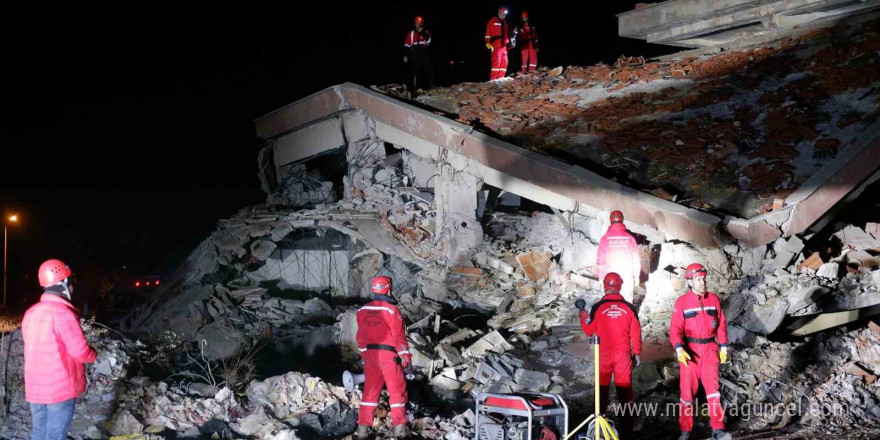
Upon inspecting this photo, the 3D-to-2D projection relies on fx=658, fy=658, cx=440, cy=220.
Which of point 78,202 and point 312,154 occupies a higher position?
point 78,202

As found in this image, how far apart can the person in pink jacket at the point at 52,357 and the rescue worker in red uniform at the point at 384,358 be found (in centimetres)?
233

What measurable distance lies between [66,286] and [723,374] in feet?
20.2

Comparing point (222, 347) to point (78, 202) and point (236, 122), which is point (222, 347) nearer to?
point (236, 122)

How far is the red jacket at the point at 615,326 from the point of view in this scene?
19.7 ft

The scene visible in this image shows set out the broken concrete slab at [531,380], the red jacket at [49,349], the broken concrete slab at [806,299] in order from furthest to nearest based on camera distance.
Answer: the broken concrete slab at [806,299], the broken concrete slab at [531,380], the red jacket at [49,349]

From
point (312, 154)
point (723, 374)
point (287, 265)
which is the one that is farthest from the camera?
point (312, 154)

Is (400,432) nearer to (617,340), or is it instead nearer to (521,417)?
(521,417)

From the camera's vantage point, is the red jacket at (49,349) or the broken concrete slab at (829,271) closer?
the red jacket at (49,349)

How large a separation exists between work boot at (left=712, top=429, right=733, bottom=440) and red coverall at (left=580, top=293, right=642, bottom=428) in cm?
71

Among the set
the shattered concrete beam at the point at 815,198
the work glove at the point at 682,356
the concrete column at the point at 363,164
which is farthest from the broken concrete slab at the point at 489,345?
the concrete column at the point at 363,164

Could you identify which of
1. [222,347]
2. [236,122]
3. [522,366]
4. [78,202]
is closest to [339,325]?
[222,347]

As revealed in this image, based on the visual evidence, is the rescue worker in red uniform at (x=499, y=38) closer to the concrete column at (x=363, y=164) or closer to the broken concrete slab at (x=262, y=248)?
the concrete column at (x=363, y=164)

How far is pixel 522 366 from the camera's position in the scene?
7953 millimetres

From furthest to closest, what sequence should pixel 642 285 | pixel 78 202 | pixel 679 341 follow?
pixel 78 202
pixel 642 285
pixel 679 341
